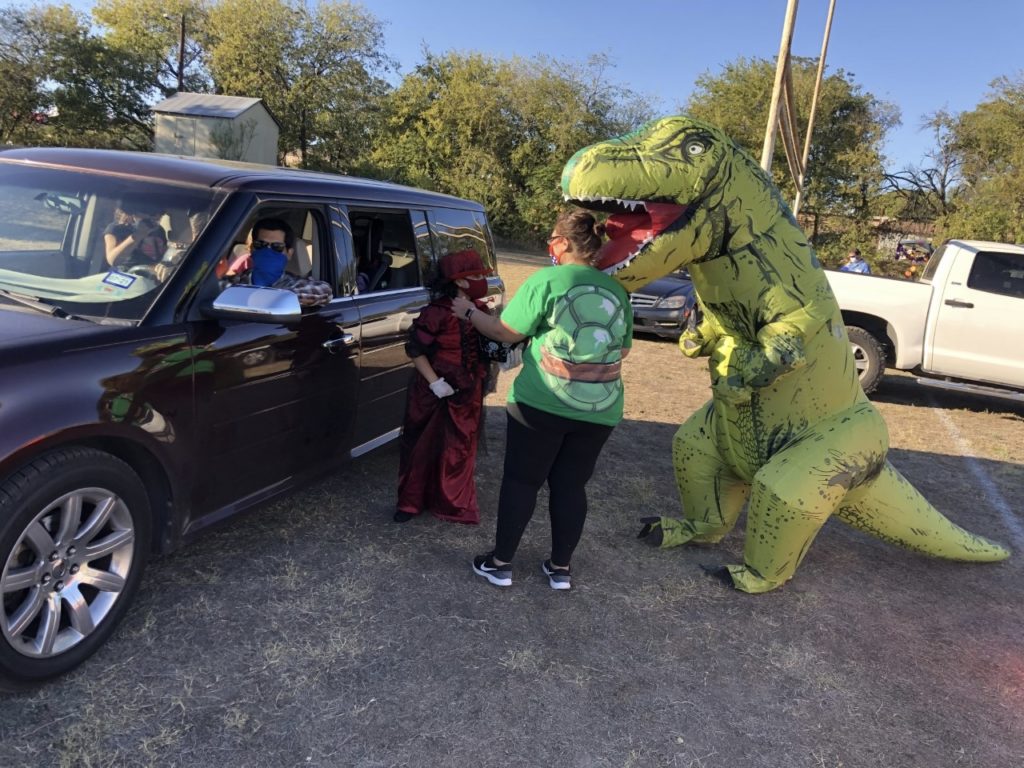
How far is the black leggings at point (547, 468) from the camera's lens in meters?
2.96

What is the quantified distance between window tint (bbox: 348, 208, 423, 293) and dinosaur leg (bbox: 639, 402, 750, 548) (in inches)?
74.6

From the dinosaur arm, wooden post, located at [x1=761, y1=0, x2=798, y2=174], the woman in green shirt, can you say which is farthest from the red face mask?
wooden post, located at [x1=761, y1=0, x2=798, y2=174]

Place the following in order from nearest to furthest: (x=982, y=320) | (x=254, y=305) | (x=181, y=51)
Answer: (x=254, y=305), (x=982, y=320), (x=181, y=51)

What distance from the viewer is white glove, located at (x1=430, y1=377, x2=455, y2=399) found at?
11.5 ft

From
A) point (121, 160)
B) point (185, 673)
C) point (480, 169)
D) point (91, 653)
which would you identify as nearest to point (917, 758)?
point (185, 673)

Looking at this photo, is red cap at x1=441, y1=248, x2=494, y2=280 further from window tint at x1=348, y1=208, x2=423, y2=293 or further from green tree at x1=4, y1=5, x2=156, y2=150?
green tree at x1=4, y1=5, x2=156, y2=150

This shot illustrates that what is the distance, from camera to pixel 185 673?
250 centimetres

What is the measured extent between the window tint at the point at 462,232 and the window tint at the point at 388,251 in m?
0.28

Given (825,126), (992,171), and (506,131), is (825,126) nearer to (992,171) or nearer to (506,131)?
(992,171)

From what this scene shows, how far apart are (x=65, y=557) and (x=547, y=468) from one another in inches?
71.0

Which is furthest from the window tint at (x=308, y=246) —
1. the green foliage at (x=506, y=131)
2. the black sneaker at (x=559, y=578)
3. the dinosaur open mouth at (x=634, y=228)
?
the green foliage at (x=506, y=131)

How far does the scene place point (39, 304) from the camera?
248 centimetres

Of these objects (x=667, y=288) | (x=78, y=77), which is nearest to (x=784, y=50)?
(x=667, y=288)

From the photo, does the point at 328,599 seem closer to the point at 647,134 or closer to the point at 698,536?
the point at 698,536
